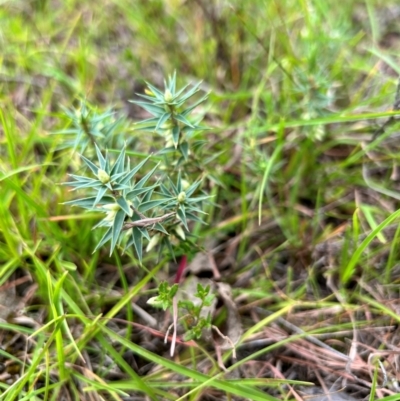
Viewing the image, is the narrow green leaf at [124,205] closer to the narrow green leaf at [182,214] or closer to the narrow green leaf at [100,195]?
the narrow green leaf at [100,195]

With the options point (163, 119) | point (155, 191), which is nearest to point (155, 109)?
point (163, 119)

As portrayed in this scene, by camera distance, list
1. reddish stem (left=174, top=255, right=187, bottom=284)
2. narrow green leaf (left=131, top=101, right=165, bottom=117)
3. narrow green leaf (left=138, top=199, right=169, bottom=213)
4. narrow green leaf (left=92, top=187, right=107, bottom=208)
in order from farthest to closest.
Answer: reddish stem (left=174, top=255, right=187, bottom=284)
narrow green leaf (left=131, top=101, right=165, bottom=117)
narrow green leaf (left=138, top=199, right=169, bottom=213)
narrow green leaf (left=92, top=187, right=107, bottom=208)

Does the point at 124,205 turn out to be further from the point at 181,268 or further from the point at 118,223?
the point at 181,268

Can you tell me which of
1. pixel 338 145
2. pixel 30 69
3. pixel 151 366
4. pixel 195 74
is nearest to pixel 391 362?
pixel 151 366

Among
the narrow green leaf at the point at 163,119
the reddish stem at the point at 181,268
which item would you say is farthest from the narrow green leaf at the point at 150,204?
the reddish stem at the point at 181,268

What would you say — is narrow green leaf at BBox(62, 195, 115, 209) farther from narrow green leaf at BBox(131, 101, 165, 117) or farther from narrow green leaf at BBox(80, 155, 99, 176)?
narrow green leaf at BBox(131, 101, 165, 117)

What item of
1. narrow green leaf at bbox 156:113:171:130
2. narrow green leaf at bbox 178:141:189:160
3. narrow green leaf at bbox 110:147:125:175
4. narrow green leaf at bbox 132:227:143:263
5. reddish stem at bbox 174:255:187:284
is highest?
narrow green leaf at bbox 156:113:171:130

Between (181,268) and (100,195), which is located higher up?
(100,195)

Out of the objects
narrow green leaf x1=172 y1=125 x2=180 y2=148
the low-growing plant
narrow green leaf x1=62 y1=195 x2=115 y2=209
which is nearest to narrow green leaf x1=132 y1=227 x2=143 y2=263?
the low-growing plant

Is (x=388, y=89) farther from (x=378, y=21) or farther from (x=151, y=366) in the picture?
(x=151, y=366)

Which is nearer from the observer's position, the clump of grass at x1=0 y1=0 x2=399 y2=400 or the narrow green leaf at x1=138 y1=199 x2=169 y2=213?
the narrow green leaf at x1=138 y1=199 x2=169 y2=213
